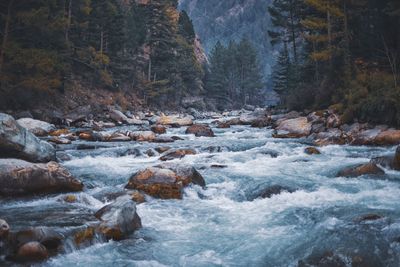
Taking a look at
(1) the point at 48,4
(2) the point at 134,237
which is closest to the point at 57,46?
(1) the point at 48,4

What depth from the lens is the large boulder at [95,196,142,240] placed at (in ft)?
21.1

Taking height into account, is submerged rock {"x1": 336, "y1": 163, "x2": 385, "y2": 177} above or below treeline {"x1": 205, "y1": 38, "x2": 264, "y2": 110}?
below

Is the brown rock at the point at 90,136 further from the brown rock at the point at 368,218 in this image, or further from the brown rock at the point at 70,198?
the brown rock at the point at 368,218

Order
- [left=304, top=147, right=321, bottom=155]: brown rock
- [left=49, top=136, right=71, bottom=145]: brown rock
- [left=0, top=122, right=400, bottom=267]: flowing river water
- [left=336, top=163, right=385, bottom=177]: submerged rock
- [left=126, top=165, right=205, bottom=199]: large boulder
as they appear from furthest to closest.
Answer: [left=49, top=136, right=71, bottom=145]: brown rock
[left=304, top=147, right=321, bottom=155]: brown rock
[left=336, top=163, right=385, bottom=177]: submerged rock
[left=126, top=165, right=205, bottom=199]: large boulder
[left=0, top=122, right=400, bottom=267]: flowing river water

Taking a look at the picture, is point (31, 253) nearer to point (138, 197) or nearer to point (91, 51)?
point (138, 197)

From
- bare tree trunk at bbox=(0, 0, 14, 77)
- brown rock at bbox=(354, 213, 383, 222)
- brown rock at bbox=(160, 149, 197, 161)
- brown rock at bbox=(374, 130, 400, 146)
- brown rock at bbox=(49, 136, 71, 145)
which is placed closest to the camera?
brown rock at bbox=(354, 213, 383, 222)

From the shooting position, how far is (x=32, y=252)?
550 cm

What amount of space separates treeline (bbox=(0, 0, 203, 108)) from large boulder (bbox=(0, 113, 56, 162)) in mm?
14105

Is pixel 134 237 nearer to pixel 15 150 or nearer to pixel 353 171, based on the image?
pixel 15 150

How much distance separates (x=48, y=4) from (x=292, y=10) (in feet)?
75.2

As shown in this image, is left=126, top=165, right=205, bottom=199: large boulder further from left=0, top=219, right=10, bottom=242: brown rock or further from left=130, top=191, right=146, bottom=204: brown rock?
left=0, top=219, right=10, bottom=242: brown rock

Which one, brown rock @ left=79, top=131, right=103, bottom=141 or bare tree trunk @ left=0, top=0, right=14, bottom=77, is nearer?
brown rock @ left=79, top=131, right=103, bottom=141

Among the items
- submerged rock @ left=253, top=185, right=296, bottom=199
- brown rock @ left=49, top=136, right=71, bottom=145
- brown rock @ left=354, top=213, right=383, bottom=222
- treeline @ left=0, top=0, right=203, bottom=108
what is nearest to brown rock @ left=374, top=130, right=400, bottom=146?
submerged rock @ left=253, top=185, right=296, bottom=199

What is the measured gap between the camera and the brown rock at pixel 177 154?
1400cm
